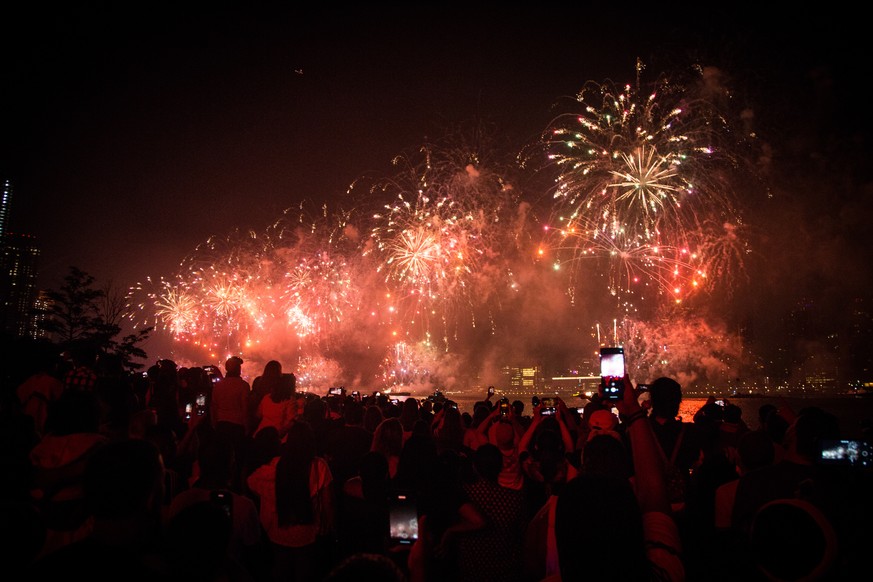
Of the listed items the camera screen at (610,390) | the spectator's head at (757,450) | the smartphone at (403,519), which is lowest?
the smartphone at (403,519)

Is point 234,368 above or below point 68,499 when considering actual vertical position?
above

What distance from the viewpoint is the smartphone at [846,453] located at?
3330 mm

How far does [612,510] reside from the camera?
6.43ft

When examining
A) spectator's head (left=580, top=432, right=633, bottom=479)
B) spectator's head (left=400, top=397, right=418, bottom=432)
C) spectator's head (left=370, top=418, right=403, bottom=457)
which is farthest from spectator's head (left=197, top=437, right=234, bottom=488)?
spectator's head (left=400, top=397, right=418, bottom=432)

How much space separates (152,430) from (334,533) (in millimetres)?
2252

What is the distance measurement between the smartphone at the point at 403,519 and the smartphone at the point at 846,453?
2.90 m

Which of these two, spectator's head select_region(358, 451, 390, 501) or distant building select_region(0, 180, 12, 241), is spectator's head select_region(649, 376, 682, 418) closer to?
spectator's head select_region(358, 451, 390, 501)

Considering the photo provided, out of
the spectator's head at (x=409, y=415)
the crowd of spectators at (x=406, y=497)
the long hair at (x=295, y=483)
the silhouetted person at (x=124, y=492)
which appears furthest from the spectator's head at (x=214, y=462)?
the spectator's head at (x=409, y=415)

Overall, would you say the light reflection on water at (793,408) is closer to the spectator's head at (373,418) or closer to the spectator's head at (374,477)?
the spectator's head at (374,477)

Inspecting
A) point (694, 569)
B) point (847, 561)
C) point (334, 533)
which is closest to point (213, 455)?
point (334, 533)

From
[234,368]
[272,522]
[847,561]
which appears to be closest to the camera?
[847,561]

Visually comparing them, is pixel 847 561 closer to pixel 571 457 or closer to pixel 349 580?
pixel 349 580

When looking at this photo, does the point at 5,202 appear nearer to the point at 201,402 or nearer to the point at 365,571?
the point at 201,402

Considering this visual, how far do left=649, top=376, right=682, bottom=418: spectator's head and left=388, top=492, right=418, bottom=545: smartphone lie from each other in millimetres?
2444
